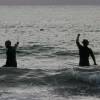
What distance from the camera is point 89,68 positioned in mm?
17688

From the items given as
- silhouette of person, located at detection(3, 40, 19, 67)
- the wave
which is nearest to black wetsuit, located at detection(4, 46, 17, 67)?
silhouette of person, located at detection(3, 40, 19, 67)

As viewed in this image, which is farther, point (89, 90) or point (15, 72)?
point (15, 72)

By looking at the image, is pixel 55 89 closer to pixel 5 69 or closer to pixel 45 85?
pixel 45 85

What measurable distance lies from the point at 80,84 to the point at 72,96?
7.30 feet

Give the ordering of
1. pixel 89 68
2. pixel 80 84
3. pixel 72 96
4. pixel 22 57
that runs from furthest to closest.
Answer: pixel 22 57, pixel 89 68, pixel 80 84, pixel 72 96

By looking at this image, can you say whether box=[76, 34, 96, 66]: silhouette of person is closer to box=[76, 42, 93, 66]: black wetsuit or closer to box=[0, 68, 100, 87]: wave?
box=[76, 42, 93, 66]: black wetsuit

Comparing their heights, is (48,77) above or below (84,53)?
below

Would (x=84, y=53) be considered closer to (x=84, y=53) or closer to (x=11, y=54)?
(x=84, y=53)

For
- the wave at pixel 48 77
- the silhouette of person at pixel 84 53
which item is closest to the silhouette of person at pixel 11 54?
the wave at pixel 48 77

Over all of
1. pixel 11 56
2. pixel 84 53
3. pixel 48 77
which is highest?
pixel 84 53

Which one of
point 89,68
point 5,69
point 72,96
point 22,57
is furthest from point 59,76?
point 22,57

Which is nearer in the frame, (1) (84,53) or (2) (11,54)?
(2) (11,54)

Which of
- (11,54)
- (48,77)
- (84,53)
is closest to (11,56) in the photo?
(11,54)

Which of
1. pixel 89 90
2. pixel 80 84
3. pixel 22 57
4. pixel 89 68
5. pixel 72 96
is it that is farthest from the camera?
pixel 22 57
